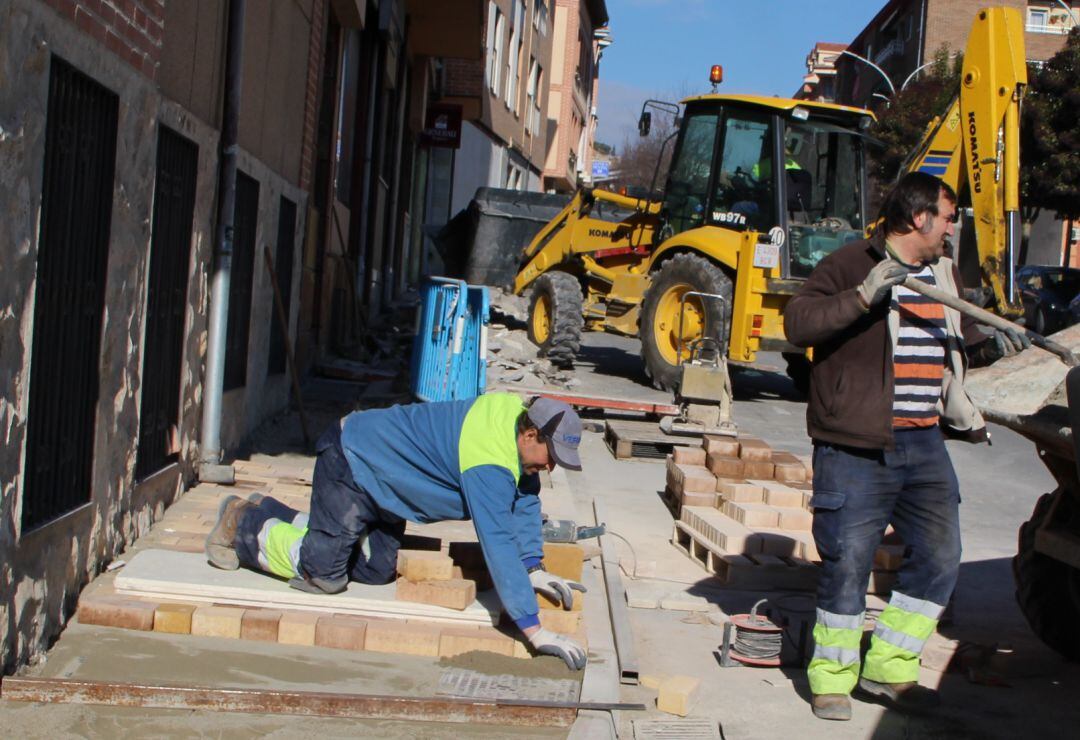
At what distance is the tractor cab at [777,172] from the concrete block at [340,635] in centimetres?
927

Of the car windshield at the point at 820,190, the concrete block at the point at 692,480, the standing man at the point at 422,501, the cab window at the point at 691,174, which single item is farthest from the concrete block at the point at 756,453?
the cab window at the point at 691,174

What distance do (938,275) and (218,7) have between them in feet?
14.2

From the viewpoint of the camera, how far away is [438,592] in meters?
4.96

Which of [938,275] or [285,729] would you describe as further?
[938,275]

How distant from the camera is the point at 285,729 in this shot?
4031mm

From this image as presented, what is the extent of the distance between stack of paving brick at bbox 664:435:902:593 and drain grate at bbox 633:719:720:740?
80.4 inches

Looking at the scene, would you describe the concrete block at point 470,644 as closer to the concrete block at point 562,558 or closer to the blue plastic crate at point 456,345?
the concrete block at point 562,558

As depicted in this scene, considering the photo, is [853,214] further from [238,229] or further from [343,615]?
[343,615]

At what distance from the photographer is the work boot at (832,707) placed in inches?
180

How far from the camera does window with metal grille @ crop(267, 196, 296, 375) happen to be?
9.70 m

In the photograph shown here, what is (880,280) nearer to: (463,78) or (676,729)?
(676,729)

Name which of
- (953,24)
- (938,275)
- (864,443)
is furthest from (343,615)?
(953,24)


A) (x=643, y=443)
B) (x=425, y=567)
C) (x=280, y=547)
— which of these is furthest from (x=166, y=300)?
(x=643, y=443)

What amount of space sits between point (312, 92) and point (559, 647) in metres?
7.23
